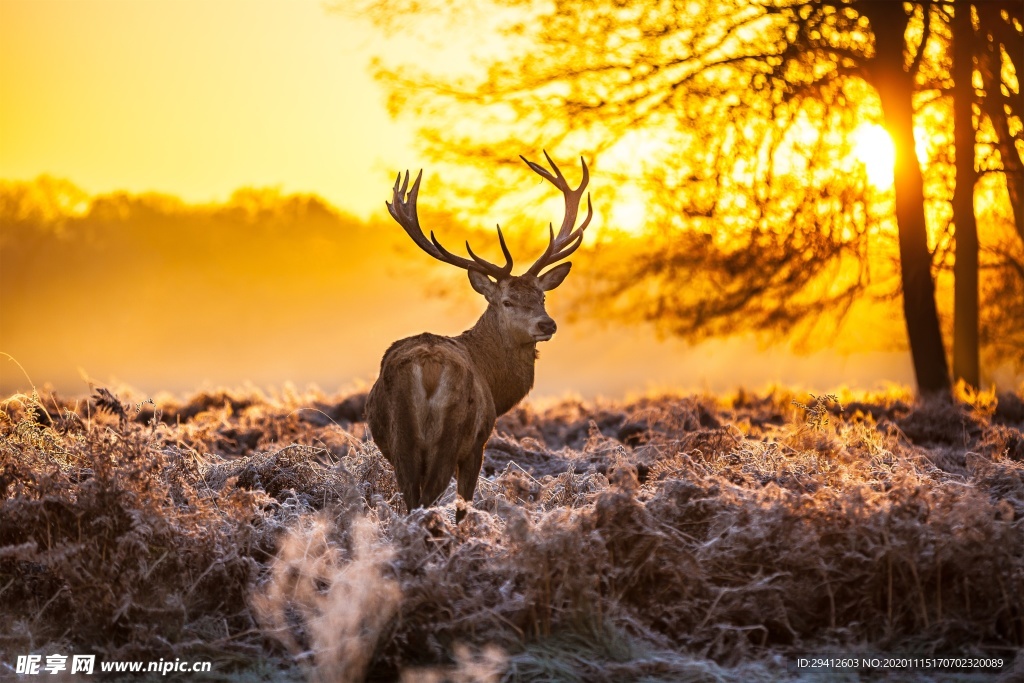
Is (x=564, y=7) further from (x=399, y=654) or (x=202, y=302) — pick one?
(x=202, y=302)

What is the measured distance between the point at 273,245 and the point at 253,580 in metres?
81.5

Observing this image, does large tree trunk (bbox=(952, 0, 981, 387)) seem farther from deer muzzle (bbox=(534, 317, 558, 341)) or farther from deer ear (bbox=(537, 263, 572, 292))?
deer muzzle (bbox=(534, 317, 558, 341))

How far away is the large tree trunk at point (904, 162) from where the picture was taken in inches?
641

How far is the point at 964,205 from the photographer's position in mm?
16141

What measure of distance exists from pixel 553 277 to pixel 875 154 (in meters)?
8.51

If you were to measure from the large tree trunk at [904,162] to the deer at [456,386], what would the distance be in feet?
27.8

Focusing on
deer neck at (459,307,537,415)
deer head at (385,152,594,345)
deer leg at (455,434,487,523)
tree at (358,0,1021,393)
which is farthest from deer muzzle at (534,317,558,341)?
tree at (358,0,1021,393)

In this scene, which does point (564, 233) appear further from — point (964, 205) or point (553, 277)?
point (964, 205)

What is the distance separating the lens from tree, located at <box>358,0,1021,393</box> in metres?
16.2

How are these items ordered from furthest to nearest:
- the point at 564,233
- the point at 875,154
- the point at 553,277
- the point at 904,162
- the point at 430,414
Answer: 1. the point at 875,154
2. the point at 904,162
3. the point at 564,233
4. the point at 553,277
5. the point at 430,414

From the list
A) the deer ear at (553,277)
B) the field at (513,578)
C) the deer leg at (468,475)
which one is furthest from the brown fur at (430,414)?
the deer ear at (553,277)

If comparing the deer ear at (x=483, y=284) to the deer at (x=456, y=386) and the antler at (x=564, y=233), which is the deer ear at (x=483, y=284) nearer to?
the deer at (x=456, y=386)

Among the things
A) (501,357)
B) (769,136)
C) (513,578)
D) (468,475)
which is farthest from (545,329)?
(769,136)

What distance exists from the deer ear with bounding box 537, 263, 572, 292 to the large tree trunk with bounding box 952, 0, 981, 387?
8.40 meters
